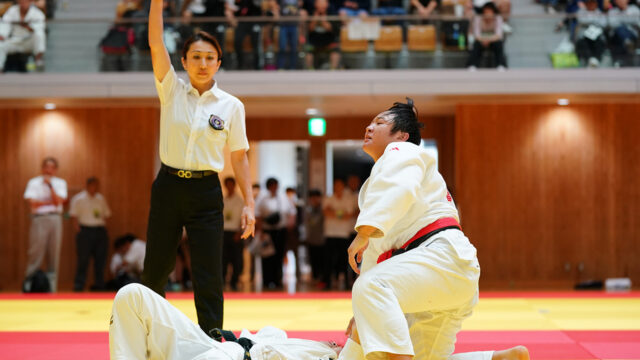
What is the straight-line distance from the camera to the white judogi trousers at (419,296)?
259 cm

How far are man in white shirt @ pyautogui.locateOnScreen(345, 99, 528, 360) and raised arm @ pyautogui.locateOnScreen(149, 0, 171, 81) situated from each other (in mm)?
1298

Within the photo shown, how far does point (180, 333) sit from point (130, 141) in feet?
27.8

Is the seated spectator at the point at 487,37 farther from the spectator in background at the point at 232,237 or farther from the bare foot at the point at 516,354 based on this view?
the bare foot at the point at 516,354

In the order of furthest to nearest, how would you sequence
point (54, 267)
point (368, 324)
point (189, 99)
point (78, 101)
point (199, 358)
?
point (78, 101) < point (54, 267) < point (189, 99) < point (199, 358) < point (368, 324)

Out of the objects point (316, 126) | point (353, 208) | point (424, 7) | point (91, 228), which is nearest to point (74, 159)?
point (91, 228)

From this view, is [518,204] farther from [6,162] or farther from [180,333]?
[180,333]

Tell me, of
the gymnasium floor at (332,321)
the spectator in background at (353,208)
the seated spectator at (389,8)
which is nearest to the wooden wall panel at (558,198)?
the spectator in background at (353,208)

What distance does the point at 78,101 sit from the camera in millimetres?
10469

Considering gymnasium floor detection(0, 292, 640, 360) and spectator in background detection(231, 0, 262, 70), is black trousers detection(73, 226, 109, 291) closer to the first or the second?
gymnasium floor detection(0, 292, 640, 360)

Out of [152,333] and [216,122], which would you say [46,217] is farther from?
[152,333]

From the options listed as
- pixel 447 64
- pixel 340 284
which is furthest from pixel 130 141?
pixel 447 64

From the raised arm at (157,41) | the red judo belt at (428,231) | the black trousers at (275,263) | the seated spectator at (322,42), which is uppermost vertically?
the seated spectator at (322,42)

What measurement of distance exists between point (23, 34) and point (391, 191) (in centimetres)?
858

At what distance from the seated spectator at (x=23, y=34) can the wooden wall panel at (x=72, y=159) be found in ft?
4.58
